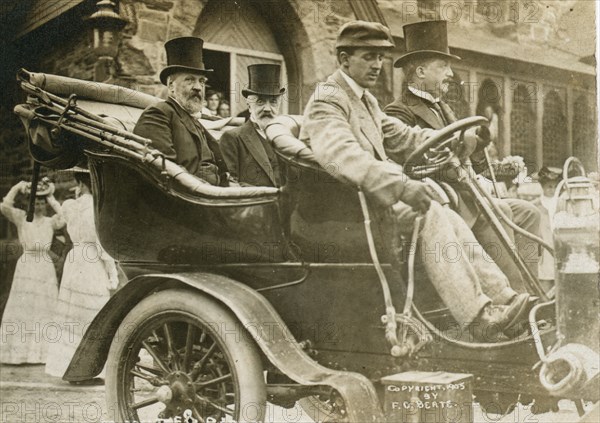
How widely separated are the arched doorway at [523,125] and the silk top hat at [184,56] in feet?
5.08

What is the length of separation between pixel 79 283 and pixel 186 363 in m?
0.91

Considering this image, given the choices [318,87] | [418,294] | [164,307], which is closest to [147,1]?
[318,87]

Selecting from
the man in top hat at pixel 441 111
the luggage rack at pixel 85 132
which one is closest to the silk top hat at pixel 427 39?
the man in top hat at pixel 441 111

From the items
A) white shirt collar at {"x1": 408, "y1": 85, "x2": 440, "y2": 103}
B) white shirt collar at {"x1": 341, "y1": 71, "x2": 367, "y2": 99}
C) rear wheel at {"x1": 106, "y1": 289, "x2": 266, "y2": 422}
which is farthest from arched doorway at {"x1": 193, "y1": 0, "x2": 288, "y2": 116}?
rear wheel at {"x1": 106, "y1": 289, "x2": 266, "y2": 422}

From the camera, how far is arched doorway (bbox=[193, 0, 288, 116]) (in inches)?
145

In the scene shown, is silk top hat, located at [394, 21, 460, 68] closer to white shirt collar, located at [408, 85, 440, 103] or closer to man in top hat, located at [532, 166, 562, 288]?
white shirt collar, located at [408, 85, 440, 103]

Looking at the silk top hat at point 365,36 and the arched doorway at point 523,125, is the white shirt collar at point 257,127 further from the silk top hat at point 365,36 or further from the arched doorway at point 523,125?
the arched doorway at point 523,125

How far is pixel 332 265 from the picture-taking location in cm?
322

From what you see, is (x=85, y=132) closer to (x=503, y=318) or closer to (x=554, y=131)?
(x=503, y=318)

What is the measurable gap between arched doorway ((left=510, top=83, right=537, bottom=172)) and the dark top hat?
3.83ft

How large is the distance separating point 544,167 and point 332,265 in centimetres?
118

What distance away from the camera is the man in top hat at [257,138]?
3.46 metres

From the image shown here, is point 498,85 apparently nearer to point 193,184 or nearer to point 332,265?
point 332,265

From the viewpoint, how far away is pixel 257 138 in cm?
356
